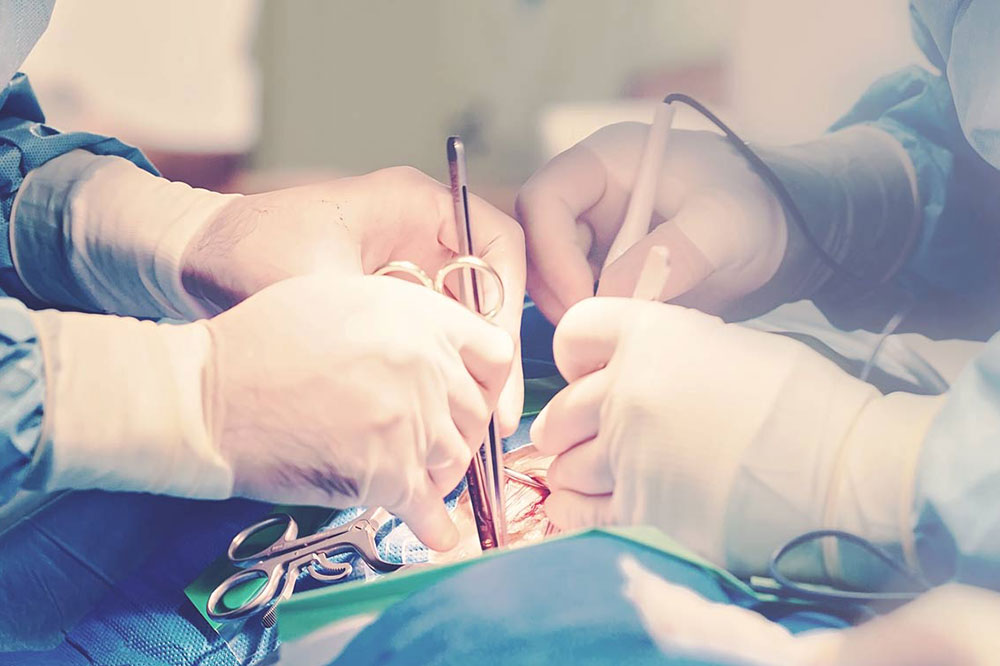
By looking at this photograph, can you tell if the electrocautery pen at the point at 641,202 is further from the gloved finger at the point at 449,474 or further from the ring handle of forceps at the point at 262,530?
the ring handle of forceps at the point at 262,530

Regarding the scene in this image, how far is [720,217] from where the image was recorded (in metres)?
0.66

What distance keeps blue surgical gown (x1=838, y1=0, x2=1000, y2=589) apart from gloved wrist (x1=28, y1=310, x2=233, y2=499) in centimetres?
48

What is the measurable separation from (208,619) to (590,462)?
12.3 inches

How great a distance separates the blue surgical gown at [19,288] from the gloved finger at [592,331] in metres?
0.36

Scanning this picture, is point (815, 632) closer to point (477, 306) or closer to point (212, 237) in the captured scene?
point (477, 306)

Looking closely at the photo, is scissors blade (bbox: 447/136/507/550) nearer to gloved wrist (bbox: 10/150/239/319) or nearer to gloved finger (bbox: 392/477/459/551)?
gloved finger (bbox: 392/477/459/551)

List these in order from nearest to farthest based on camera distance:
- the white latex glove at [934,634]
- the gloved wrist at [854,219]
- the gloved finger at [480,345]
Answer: the white latex glove at [934,634], the gloved finger at [480,345], the gloved wrist at [854,219]

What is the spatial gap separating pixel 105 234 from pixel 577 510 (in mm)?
465

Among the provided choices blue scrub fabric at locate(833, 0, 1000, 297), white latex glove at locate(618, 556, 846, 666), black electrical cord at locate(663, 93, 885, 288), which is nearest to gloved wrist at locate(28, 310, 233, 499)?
white latex glove at locate(618, 556, 846, 666)

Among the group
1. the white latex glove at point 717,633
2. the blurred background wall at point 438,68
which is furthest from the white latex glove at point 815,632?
the blurred background wall at point 438,68

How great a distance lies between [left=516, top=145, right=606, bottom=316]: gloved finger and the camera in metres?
0.64

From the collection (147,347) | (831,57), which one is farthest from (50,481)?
(831,57)

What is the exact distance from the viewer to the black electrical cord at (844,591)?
0.51 m

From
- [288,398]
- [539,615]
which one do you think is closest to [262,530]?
[288,398]
